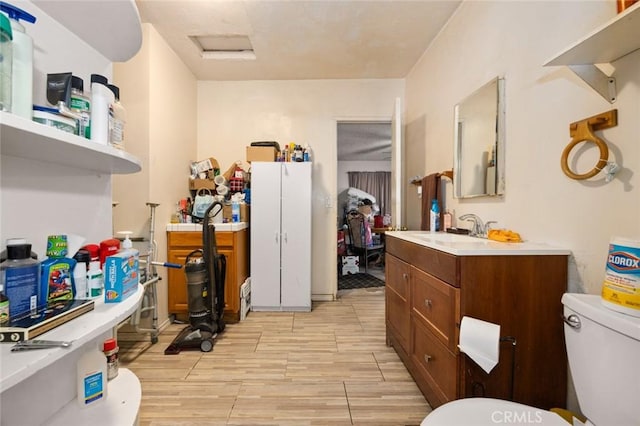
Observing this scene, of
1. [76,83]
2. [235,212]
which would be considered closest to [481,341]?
[76,83]

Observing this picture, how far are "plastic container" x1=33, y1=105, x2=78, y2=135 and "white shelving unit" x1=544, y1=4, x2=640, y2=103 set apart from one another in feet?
5.05

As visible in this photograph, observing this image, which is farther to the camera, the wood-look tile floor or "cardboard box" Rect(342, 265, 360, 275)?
"cardboard box" Rect(342, 265, 360, 275)

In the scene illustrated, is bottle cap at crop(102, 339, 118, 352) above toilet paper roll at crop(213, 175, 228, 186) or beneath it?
beneath

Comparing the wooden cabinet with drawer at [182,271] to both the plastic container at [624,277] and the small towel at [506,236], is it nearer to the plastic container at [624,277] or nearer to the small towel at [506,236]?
the small towel at [506,236]

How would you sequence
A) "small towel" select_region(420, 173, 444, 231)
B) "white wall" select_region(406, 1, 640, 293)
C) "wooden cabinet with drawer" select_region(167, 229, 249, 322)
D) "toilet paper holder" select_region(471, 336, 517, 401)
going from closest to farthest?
"white wall" select_region(406, 1, 640, 293), "toilet paper holder" select_region(471, 336, 517, 401), "small towel" select_region(420, 173, 444, 231), "wooden cabinet with drawer" select_region(167, 229, 249, 322)

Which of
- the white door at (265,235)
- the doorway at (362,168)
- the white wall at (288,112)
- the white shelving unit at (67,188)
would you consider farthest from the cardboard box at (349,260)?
the white shelving unit at (67,188)

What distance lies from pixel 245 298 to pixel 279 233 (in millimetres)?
755

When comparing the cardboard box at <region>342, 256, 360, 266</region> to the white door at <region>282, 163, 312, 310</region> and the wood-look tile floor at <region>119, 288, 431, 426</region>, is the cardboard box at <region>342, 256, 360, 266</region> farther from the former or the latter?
the wood-look tile floor at <region>119, 288, 431, 426</region>

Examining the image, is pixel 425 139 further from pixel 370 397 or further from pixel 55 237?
pixel 55 237

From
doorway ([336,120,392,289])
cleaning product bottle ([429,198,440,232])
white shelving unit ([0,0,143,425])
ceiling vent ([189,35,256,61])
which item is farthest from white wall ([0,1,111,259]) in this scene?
doorway ([336,120,392,289])

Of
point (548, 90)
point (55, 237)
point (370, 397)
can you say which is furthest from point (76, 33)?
point (370, 397)

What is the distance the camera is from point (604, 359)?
2.58ft

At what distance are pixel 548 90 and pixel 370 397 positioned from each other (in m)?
1.87

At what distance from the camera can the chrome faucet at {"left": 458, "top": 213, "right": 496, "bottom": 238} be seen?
171 cm
